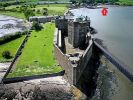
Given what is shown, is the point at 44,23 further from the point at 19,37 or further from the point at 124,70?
the point at 124,70

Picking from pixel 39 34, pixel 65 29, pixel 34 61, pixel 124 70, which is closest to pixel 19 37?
pixel 39 34

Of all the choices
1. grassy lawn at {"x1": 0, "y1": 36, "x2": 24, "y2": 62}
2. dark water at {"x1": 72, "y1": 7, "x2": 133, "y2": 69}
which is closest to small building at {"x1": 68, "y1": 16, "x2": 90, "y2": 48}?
dark water at {"x1": 72, "y1": 7, "x2": 133, "y2": 69}

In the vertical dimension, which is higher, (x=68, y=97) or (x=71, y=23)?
(x=71, y=23)

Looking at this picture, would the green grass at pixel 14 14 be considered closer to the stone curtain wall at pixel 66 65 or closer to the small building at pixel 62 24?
the small building at pixel 62 24

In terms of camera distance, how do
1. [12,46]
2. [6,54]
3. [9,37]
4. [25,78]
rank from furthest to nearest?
[9,37]
[12,46]
[6,54]
[25,78]

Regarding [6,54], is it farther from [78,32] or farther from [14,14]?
[14,14]

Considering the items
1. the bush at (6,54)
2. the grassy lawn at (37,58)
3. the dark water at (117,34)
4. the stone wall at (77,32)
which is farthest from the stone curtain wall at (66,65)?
the dark water at (117,34)

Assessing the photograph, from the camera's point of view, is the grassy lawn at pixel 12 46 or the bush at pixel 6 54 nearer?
the bush at pixel 6 54

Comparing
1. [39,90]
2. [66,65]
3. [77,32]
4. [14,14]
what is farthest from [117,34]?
[14,14]

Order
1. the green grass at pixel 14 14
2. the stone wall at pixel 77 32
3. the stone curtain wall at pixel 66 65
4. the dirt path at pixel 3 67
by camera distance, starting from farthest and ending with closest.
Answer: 1. the green grass at pixel 14 14
2. the stone wall at pixel 77 32
3. the dirt path at pixel 3 67
4. the stone curtain wall at pixel 66 65
